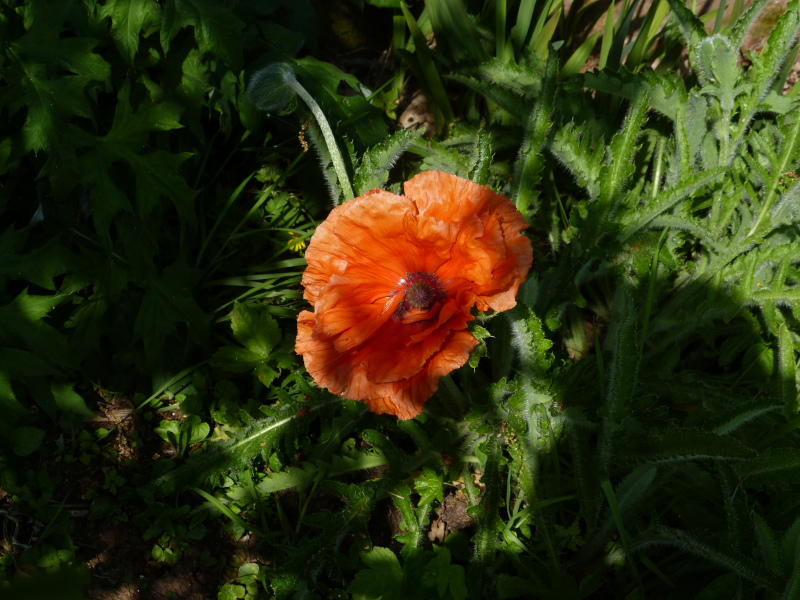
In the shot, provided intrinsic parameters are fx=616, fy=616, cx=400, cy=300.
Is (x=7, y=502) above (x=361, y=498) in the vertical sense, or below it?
below

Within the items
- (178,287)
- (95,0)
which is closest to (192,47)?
(95,0)

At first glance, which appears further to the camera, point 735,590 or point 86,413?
point 86,413

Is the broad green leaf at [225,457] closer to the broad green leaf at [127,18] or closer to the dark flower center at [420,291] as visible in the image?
the dark flower center at [420,291]

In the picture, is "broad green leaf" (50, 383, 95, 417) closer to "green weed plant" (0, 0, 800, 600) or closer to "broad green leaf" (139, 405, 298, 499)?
"green weed plant" (0, 0, 800, 600)

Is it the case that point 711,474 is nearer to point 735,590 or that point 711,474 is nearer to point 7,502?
point 735,590

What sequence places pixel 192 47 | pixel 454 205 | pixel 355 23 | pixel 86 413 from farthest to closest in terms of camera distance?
pixel 355 23 → pixel 192 47 → pixel 86 413 → pixel 454 205

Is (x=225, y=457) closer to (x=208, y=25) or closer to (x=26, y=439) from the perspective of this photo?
Answer: (x=26, y=439)

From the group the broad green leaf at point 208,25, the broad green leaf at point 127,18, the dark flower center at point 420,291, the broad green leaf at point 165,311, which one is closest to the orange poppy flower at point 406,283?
the dark flower center at point 420,291
